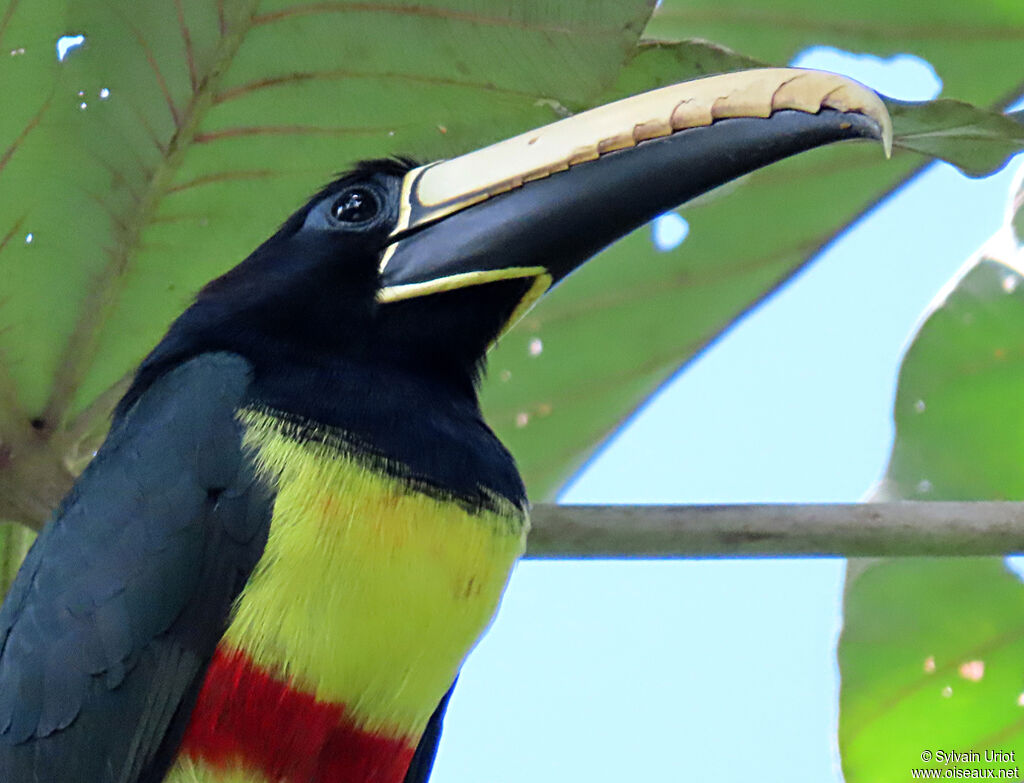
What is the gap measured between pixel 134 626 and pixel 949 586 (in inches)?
78.4

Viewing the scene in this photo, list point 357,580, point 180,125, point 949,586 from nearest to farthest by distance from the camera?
point 357,580 < point 180,125 < point 949,586

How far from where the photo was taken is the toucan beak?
8.91ft

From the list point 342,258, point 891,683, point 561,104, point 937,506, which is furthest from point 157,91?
point 891,683

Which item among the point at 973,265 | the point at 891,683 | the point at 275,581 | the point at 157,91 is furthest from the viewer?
the point at 891,683

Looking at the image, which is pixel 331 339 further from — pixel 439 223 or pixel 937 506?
pixel 937 506

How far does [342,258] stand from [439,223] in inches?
7.8

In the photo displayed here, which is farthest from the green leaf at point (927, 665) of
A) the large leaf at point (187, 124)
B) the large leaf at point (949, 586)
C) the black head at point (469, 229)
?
the large leaf at point (187, 124)

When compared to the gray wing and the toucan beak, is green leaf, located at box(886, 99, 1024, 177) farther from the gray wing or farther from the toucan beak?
the gray wing

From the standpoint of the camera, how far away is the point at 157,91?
301 cm

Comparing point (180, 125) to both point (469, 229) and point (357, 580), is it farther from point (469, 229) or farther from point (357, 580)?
point (357, 580)

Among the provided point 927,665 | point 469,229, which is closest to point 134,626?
point 469,229

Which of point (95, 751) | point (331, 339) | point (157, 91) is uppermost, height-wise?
point (157, 91)

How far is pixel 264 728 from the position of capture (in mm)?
2688

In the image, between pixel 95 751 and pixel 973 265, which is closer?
pixel 95 751
